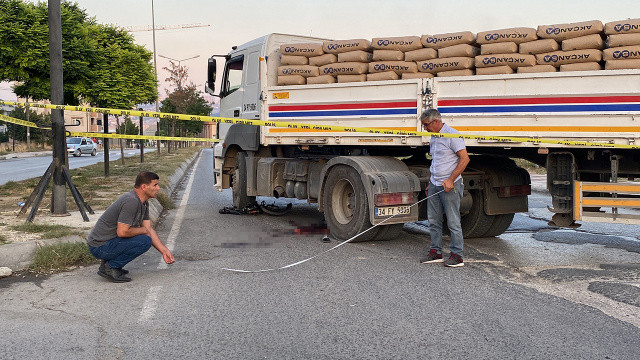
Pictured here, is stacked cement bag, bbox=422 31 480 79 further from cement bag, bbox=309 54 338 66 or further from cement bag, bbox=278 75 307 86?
cement bag, bbox=278 75 307 86

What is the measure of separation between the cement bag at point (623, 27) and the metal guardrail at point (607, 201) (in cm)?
163

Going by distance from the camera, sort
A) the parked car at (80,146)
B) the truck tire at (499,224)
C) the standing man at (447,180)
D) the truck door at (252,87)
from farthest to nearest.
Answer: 1. the parked car at (80,146)
2. the truck door at (252,87)
3. the truck tire at (499,224)
4. the standing man at (447,180)

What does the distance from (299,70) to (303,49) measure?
0.34 meters

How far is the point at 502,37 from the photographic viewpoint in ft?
23.0

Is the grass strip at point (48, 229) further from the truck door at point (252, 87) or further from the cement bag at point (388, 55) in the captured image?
the cement bag at point (388, 55)

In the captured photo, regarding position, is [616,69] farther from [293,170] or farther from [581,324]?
[293,170]

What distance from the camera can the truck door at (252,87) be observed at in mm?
10035

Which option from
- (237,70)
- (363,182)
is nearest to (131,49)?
(237,70)

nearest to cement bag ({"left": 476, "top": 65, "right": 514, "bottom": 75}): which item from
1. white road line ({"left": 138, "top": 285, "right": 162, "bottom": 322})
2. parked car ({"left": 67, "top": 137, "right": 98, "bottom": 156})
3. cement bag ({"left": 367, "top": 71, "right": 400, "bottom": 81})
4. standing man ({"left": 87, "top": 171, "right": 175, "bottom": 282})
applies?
cement bag ({"left": 367, "top": 71, "right": 400, "bottom": 81})

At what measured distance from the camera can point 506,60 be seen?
6914mm

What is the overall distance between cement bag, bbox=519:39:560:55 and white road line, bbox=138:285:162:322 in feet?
15.5

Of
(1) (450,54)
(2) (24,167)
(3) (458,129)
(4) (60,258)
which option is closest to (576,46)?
(1) (450,54)

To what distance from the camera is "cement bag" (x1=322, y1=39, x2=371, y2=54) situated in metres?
8.20

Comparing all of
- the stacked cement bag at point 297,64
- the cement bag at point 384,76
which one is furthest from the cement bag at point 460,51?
the stacked cement bag at point 297,64
